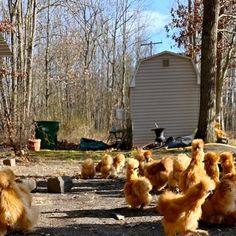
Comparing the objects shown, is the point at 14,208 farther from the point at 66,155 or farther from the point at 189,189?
the point at 66,155

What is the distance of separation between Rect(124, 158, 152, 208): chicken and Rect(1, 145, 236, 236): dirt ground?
134mm

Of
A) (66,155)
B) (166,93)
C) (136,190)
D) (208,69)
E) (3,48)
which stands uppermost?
(3,48)

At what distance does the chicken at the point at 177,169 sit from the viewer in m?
7.13

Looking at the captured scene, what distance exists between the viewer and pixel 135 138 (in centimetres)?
2055

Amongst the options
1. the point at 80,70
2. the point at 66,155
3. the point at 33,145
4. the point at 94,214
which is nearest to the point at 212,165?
the point at 94,214

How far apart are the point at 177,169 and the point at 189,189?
239cm

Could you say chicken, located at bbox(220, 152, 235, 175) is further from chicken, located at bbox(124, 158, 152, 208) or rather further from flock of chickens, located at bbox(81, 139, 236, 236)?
chicken, located at bbox(124, 158, 152, 208)

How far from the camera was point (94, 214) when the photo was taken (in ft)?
22.1

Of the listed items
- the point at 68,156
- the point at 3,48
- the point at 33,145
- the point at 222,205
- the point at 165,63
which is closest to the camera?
the point at 222,205

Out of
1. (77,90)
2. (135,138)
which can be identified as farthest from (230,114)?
(135,138)

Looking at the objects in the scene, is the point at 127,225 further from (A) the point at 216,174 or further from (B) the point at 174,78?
(B) the point at 174,78

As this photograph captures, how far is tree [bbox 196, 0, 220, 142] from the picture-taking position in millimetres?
16344

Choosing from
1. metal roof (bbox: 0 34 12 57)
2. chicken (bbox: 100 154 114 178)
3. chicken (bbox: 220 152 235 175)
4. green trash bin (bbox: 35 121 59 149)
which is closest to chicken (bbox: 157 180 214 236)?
chicken (bbox: 220 152 235 175)

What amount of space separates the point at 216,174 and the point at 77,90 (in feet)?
121
